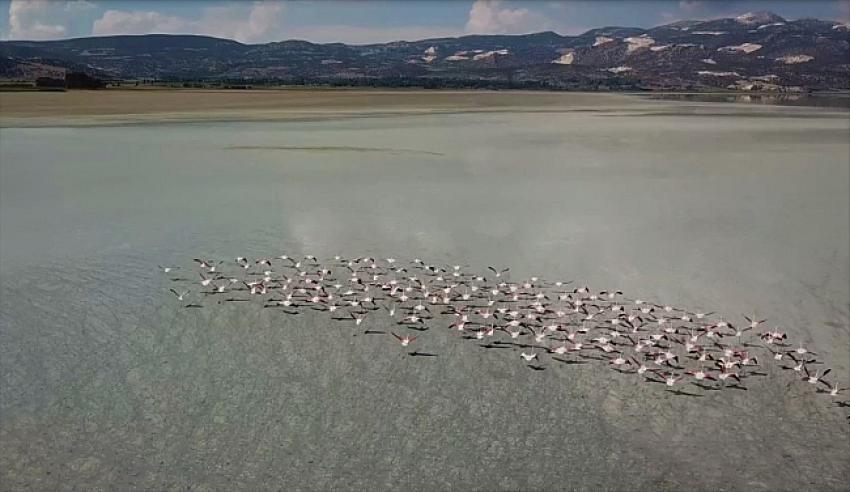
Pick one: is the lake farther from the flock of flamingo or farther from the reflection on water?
the reflection on water

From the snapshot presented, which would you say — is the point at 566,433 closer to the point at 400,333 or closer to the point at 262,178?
the point at 400,333

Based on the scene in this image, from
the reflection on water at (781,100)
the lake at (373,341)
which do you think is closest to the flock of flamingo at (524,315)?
the lake at (373,341)

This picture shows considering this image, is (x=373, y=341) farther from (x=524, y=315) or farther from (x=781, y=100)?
(x=781, y=100)

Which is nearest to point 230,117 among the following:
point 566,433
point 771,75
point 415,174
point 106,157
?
point 106,157

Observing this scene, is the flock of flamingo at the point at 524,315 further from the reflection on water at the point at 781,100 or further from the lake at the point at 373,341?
the reflection on water at the point at 781,100

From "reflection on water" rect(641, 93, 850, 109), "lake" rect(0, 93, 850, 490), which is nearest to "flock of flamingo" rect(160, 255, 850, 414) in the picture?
"lake" rect(0, 93, 850, 490)

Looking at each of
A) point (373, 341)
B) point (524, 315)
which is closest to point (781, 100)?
point (524, 315)
